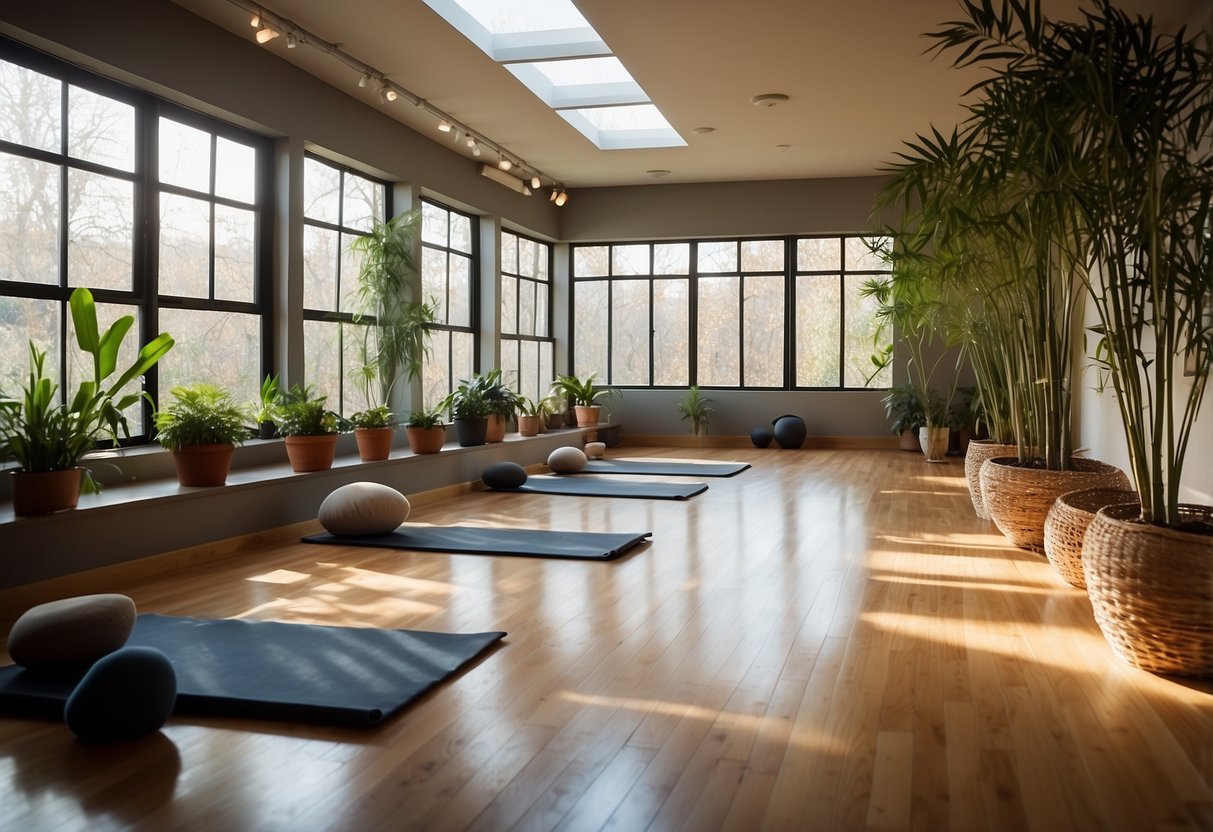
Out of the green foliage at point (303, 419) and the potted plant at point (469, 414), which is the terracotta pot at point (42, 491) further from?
the potted plant at point (469, 414)

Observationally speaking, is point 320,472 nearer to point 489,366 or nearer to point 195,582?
point 195,582

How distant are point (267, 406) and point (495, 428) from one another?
275cm

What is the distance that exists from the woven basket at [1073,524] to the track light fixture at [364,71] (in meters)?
5.02

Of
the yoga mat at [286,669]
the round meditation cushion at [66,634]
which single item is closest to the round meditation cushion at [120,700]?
the yoga mat at [286,669]

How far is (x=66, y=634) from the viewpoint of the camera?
3.00m

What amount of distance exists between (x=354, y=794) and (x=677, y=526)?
402 cm

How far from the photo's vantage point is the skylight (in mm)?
6543

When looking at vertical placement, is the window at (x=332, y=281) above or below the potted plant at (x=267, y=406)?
above

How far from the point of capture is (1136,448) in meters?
3.27

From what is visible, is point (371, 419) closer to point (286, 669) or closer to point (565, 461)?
point (565, 461)

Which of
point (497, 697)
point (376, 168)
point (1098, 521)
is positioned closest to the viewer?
point (497, 697)

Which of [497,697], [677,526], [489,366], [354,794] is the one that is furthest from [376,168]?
[354,794]

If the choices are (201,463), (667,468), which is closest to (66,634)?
(201,463)

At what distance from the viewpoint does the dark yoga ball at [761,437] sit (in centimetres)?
1175
